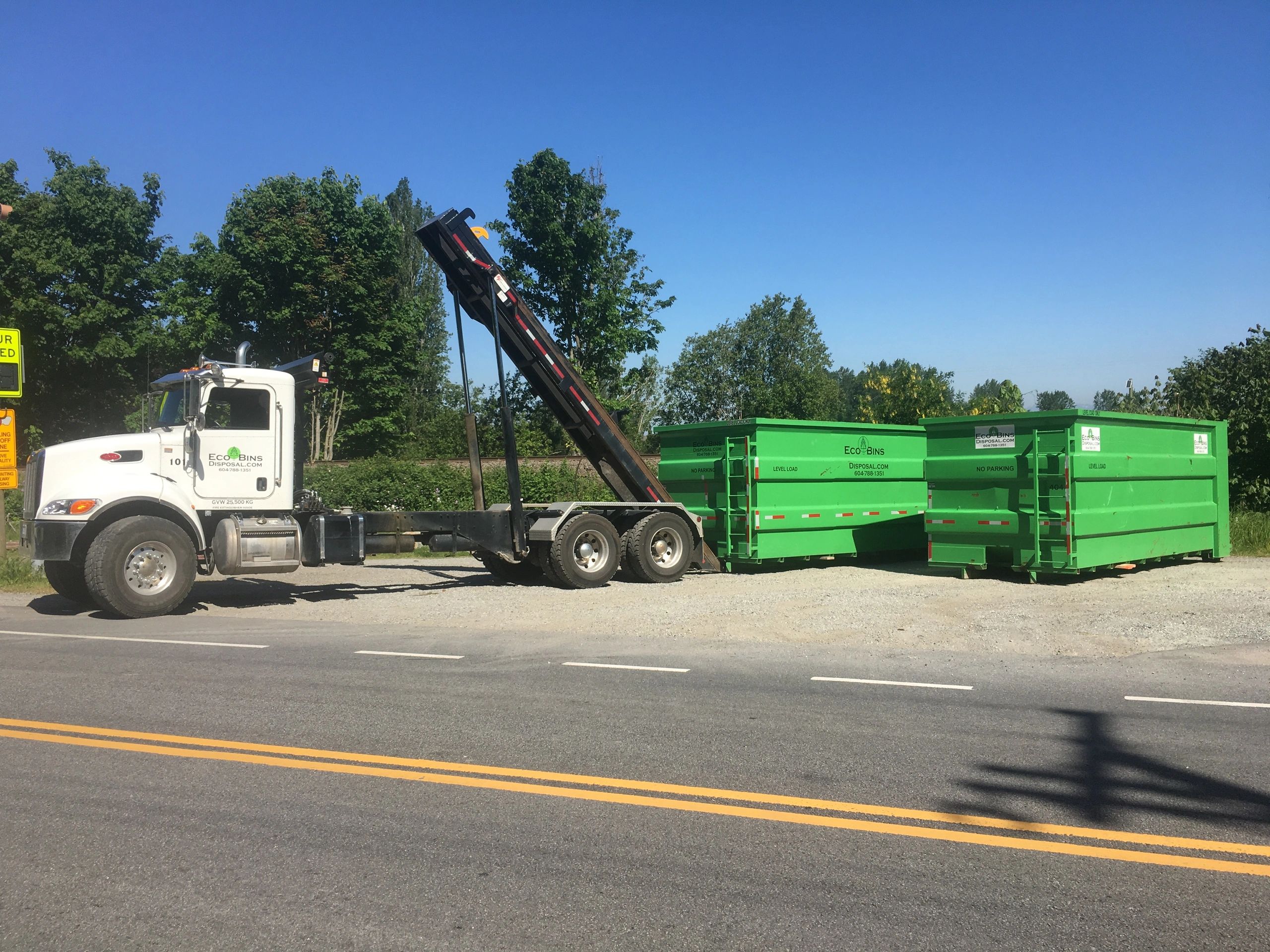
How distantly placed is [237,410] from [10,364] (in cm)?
659

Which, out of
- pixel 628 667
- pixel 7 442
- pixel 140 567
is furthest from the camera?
pixel 7 442

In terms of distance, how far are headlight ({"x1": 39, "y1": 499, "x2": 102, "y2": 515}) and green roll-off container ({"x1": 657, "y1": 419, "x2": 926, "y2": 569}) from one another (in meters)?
9.19

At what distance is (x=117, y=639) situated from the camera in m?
10.5

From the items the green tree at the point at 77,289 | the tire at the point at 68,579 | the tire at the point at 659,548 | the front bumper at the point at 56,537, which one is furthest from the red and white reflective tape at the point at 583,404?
the green tree at the point at 77,289

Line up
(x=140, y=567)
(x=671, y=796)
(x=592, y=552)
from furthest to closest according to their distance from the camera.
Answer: (x=592, y=552) < (x=140, y=567) < (x=671, y=796)

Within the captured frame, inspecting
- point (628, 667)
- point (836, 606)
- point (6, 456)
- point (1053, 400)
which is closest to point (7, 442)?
point (6, 456)

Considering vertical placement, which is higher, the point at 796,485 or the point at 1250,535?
the point at 796,485

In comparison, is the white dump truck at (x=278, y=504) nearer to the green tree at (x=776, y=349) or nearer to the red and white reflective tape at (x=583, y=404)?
the red and white reflective tape at (x=583, y=404)

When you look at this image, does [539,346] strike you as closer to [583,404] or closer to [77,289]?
[583,404]

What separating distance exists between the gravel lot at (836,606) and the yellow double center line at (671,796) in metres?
4.94

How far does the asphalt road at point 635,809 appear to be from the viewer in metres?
3.76

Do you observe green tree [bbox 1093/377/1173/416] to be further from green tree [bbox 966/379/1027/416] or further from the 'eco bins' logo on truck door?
the 'eco bins' logo on truck door

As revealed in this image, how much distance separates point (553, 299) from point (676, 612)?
941 inches

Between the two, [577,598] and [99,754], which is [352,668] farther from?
[577,598]
